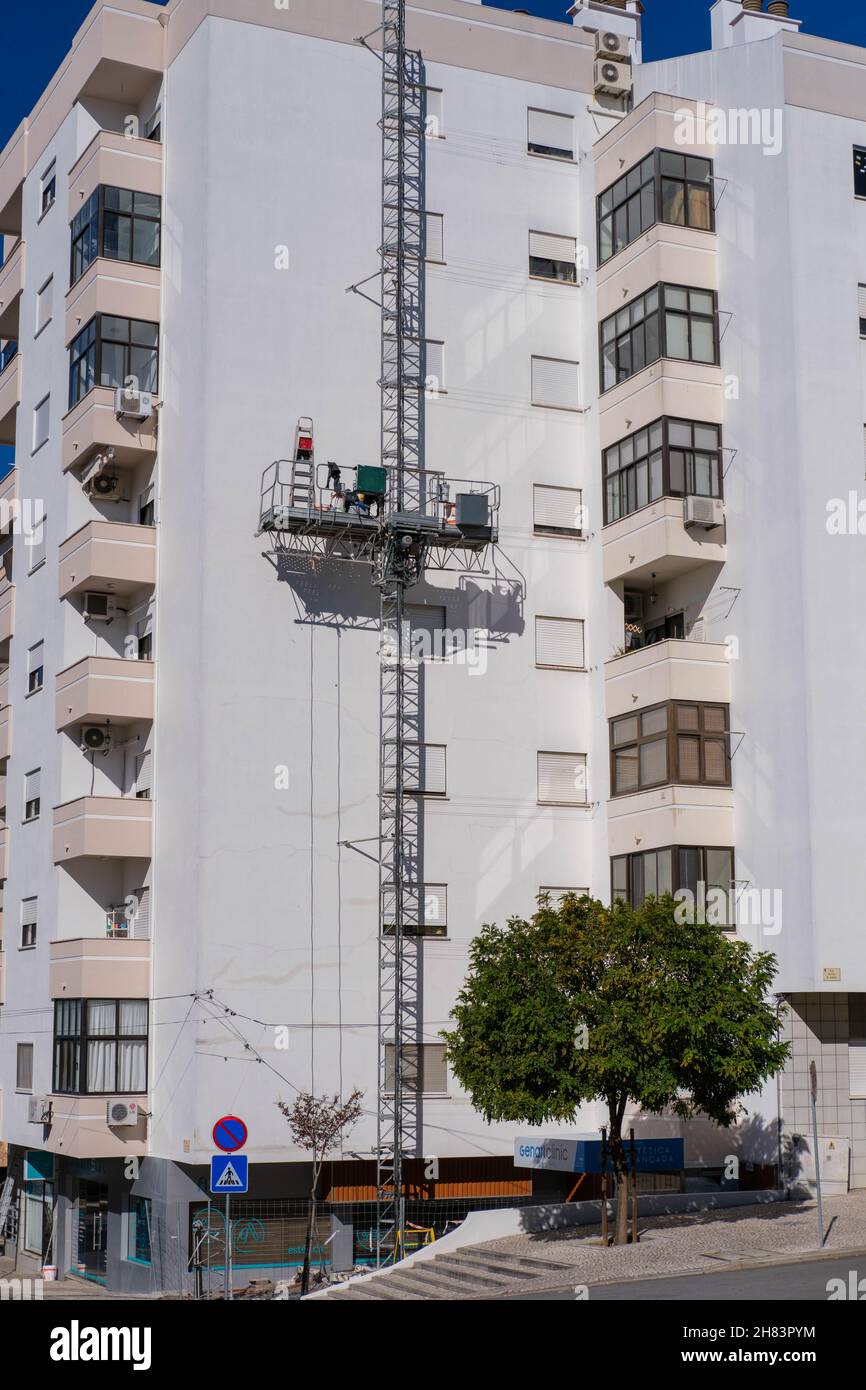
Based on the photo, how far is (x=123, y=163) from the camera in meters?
40.5

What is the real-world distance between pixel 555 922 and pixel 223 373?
14.9 m

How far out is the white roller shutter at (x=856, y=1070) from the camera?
3522 cm

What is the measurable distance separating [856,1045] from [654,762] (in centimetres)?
719

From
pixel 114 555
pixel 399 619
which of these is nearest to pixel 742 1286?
pixel 399 619

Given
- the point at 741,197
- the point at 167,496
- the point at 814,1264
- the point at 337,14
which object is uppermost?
the point at 337,14

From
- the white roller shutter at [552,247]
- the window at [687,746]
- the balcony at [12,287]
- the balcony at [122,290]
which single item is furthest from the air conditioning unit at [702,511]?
the balcony at [12,287]

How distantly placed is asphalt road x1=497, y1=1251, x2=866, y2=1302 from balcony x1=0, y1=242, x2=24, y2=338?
106 feet

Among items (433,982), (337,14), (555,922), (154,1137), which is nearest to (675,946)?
(555,922)

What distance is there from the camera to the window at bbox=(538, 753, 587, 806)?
3941 cm

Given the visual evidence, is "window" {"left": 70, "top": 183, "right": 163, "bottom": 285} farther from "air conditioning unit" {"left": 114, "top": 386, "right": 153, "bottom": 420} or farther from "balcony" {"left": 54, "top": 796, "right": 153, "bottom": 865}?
"balcony" {"left": 54, "top": 796, "right": 153, "bottom": 865}

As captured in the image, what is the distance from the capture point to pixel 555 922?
3036 cm

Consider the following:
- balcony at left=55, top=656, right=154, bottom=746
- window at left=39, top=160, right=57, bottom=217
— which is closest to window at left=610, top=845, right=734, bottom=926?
balcony at left=55, top=656, right=154, bottom=746

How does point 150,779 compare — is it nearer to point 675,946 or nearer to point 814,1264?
point 675,946

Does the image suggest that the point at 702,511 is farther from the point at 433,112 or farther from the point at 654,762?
the point at 433,112
